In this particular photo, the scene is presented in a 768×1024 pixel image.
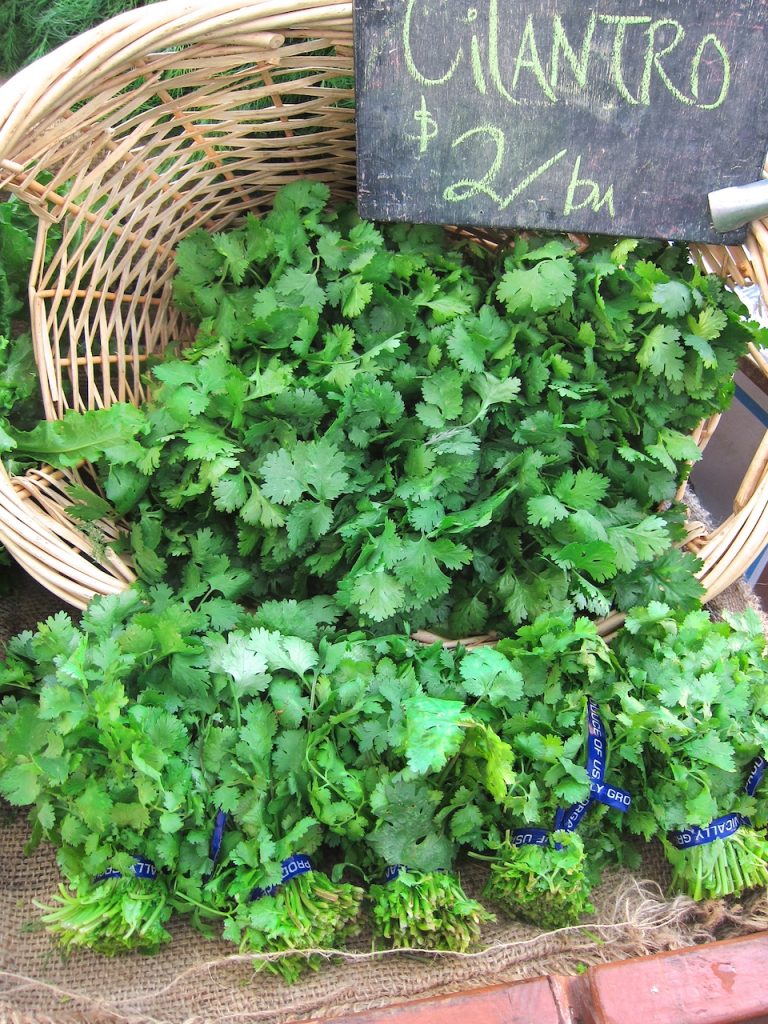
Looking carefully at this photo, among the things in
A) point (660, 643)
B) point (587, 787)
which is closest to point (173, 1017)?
point (587, 787)

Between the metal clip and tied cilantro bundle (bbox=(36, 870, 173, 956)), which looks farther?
the metal clip

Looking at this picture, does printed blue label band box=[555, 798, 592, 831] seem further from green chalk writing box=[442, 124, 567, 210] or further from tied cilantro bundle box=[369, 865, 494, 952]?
green chalk writing box=[442, 124, 567, 210]

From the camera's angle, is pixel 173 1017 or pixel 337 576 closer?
pixel 173 1017

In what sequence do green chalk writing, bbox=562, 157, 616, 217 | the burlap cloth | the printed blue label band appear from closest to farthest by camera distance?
1. the burlap cloth
2. the printed blue label band
3. green chalk writing, bbox=562, 157, 616, 217

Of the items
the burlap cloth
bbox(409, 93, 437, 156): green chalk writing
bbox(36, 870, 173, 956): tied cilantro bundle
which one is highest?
bbox(409, 93, 437, 156): green chalk writing

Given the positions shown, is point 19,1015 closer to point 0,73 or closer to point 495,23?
point 495,23

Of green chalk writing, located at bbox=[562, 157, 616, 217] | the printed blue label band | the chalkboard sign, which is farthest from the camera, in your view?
green chalk writing, located at bbox=[562, 157, 616, 217]

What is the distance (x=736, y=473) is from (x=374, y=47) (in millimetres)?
1556

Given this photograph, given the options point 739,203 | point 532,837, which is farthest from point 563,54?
point 532,837

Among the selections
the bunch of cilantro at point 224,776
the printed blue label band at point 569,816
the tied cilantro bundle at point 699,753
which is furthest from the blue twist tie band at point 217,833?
the tied cilantro bundle at point 699,753

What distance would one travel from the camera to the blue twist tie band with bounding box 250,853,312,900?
1.14m

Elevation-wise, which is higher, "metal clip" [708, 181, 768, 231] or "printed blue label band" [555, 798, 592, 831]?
"metal clip" [708, 181, 768, 231]

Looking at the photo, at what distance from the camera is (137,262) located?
1670mm

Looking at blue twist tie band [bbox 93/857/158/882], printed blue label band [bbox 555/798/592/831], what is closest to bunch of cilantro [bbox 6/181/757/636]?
printed blue label band [bbox 555/798/592/831]
